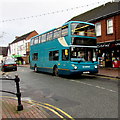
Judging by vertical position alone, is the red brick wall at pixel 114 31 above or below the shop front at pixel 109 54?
above

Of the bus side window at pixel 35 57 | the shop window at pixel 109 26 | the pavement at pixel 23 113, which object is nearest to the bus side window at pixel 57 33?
the bus side window at pixel 35 57

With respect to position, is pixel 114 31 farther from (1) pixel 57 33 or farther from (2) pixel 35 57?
(2) pixel 35 57

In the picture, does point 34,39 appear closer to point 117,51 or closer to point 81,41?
point 81,41

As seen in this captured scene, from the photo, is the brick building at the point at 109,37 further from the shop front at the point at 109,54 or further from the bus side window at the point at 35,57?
the bus side window at the point at 35,57

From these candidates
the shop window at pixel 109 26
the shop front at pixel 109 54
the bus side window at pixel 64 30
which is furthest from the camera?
the shop window at pixel 109 26

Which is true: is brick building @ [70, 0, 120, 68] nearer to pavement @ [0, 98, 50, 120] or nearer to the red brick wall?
the red brick wall

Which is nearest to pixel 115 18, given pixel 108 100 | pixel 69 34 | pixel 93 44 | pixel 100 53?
pixel 100 53

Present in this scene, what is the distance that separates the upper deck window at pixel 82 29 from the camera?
11.0m

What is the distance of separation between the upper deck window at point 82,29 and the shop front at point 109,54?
17.8ft

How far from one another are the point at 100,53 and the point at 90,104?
1543cm

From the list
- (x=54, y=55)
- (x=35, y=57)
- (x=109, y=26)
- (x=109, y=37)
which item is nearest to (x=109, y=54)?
(x=109, y=37)

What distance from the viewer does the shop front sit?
55.8 feet

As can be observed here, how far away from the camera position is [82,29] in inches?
444

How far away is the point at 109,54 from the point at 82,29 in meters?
8.57
